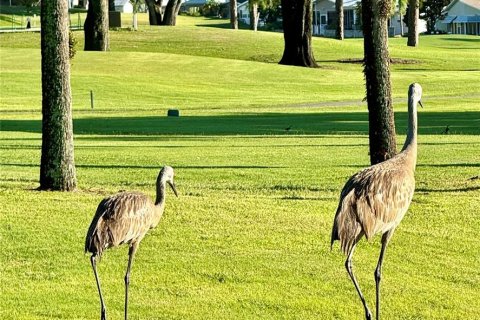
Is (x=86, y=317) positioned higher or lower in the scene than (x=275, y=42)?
lower

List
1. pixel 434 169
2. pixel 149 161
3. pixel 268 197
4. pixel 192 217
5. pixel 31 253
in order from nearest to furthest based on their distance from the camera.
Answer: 1. pixel 31 253
2. pixel 192 217
3. pixel 268 197
4. pixel 434 169
5. pixel 149 161

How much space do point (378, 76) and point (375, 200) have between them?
9.34 m

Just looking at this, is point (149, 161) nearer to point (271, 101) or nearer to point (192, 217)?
point (192, 217)

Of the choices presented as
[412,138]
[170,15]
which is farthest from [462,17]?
[412,138]

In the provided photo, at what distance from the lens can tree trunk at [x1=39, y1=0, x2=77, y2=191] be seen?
60.3 feet

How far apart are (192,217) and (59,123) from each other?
3251mm

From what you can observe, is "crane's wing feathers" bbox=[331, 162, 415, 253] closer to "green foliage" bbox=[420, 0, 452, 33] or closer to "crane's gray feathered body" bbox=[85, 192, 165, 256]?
"crane's gray feathered body" bbox=[85, 192, 165, 256]

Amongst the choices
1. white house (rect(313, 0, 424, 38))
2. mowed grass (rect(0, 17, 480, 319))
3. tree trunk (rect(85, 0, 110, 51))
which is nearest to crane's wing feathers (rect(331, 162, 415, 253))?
mowed grass (rect(0, 17, 480, 319))

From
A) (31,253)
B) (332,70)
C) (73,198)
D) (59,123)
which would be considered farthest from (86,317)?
(332,70)

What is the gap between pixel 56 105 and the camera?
1838cm

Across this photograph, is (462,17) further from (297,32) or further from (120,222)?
(120,222)

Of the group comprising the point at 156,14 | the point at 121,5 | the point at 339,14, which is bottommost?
the point at 339,14

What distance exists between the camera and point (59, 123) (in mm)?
18328

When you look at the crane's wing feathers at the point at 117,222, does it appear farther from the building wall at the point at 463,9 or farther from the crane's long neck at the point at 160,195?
the building wall at the point at 463,9
